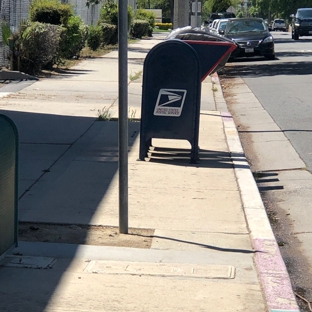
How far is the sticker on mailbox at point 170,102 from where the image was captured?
7.92 meters

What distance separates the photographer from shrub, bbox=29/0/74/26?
20.5 meters

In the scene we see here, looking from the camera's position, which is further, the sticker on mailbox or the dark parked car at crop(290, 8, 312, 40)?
the dark parked car at crop(290, 8, 312, 40)

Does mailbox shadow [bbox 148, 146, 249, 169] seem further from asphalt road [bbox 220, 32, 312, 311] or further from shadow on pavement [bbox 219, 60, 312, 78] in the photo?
shadow on pavement [bbox 219, 60, 312, 78]

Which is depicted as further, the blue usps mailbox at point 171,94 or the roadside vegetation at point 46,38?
the roadside vegetation at point 46,38

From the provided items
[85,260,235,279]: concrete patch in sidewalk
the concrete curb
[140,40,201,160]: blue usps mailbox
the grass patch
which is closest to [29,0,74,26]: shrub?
the grass patch

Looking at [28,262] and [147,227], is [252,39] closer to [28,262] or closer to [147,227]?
[147,227]

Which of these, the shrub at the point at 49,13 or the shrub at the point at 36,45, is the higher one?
the shrub at the point at 49,13

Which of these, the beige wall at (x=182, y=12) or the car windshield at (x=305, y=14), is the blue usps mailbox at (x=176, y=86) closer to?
the beige wall at (x=182, y=12)

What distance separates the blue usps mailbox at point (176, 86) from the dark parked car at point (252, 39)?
1635 cm

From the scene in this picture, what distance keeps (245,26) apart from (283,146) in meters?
17.1

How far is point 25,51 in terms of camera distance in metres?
17.6

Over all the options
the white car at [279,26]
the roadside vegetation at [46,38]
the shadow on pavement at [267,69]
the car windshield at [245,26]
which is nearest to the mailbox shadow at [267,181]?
the roadside vegetation at [46,38]

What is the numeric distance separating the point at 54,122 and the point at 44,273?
624 cm

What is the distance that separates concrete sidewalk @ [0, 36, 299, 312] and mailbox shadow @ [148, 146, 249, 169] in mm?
15
